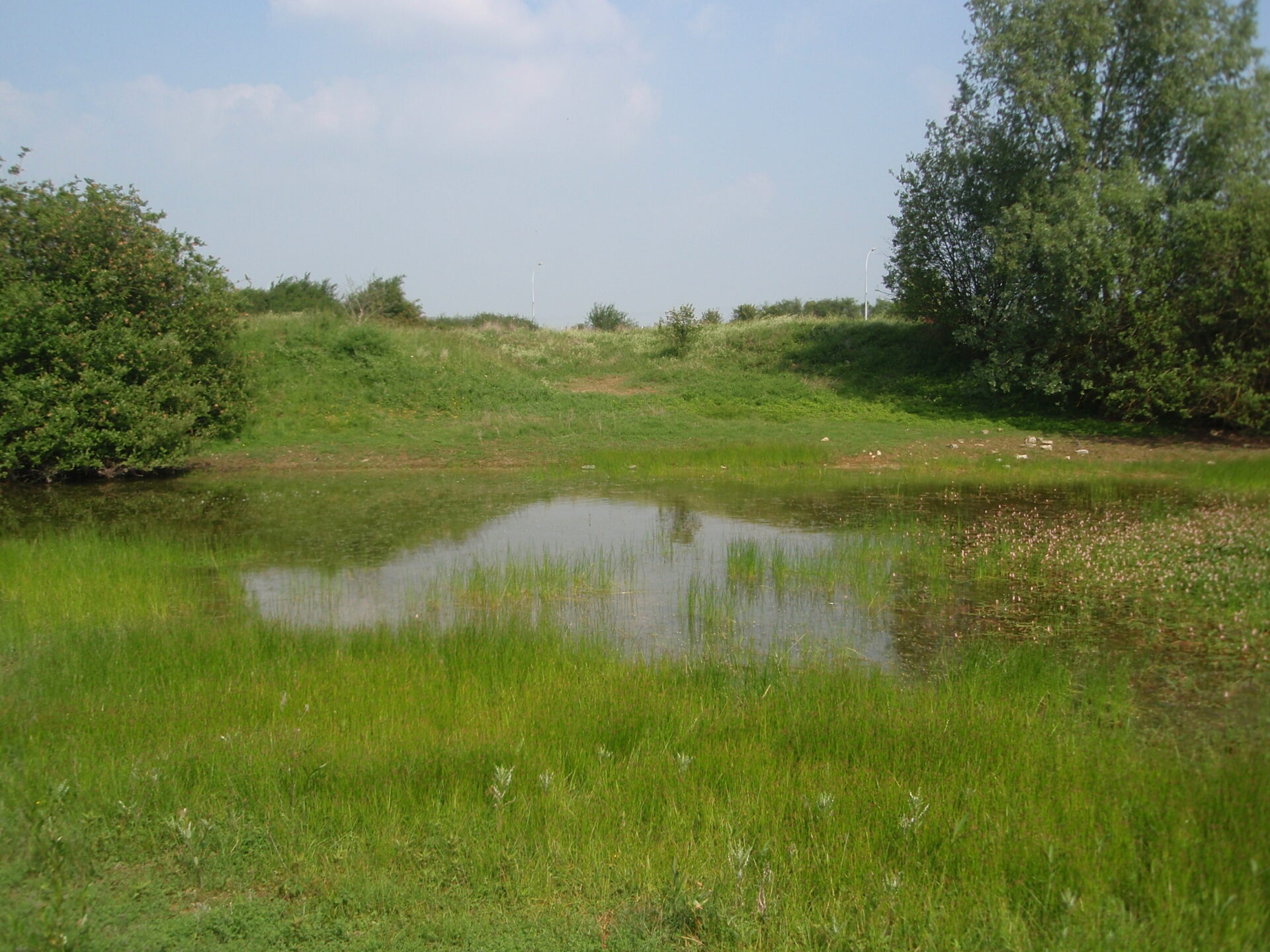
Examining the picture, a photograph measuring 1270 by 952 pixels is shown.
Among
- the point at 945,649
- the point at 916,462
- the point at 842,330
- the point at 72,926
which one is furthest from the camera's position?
the point at 842,330

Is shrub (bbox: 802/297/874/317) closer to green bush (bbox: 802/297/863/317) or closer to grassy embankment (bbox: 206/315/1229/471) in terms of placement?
green bush (bbox: 802/297/863/317)

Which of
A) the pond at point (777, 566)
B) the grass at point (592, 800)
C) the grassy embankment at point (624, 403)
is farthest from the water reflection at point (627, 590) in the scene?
the grassy embankment at point (624, 403)

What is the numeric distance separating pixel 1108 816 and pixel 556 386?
24.9 m

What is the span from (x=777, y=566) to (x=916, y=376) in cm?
1970

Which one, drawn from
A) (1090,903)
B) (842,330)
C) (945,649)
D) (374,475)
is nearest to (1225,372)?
(842,330)

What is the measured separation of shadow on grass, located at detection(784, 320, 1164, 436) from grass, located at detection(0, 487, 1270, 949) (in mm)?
17262

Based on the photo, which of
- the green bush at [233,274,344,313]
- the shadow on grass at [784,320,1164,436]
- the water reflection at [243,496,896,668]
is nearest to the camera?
the water reflection at [243,496,896,668]

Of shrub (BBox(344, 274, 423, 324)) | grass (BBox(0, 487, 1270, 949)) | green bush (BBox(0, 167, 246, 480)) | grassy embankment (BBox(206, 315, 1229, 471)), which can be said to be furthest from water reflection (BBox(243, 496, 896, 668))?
shrub (BBox(344, 274, 423, 324))

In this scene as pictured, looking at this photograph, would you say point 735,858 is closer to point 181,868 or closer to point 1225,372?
point 181,868

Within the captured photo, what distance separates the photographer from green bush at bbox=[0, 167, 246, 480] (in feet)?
54.5

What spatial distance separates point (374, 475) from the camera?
725 inches

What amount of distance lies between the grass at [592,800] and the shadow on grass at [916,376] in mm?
17262

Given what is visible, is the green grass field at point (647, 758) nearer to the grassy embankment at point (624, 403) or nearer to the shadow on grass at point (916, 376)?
the grassy embankment at point (624, 403)

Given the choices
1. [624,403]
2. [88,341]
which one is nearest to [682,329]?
[624,403]
